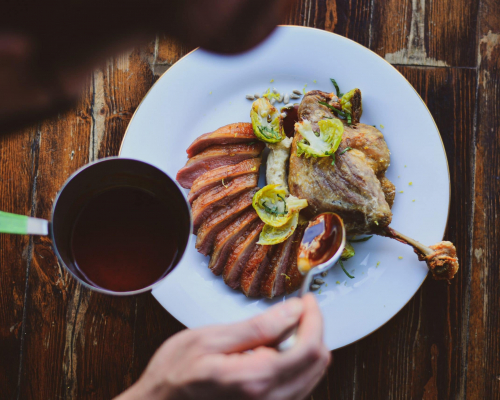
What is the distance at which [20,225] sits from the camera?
1.13 m

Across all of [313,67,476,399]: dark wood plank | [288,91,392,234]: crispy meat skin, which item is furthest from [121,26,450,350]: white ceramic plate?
[313,67,476,399]: dark wood plank

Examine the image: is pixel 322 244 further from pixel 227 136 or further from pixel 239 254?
pixel 227 136

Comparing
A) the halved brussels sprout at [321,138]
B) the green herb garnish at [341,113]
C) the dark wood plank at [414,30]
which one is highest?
the dark wood plank at [414,30]

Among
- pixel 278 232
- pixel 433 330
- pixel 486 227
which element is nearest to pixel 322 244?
pixel 278 232

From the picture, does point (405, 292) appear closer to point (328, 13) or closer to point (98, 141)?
point (328, 13)

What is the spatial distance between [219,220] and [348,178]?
687 mm

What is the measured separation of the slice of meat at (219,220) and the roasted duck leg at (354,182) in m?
0.25

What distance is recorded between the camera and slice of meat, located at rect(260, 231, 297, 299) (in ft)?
6.72

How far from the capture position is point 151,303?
7.27 feet

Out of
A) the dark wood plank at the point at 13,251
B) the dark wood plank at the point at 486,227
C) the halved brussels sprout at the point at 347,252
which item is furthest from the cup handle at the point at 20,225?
the dark wood plank at the point at 486,227

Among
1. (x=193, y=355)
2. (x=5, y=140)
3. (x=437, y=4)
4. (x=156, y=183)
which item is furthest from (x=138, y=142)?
(x=437, y=4)

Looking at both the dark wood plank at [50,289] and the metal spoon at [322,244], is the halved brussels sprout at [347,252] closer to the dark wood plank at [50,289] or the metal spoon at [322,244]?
the metal spoon at [322,244]

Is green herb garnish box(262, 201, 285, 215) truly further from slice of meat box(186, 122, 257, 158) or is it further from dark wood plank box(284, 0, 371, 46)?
dark wood plank box(284, 0, 371, 46)

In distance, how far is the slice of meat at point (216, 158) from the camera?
2.09m
